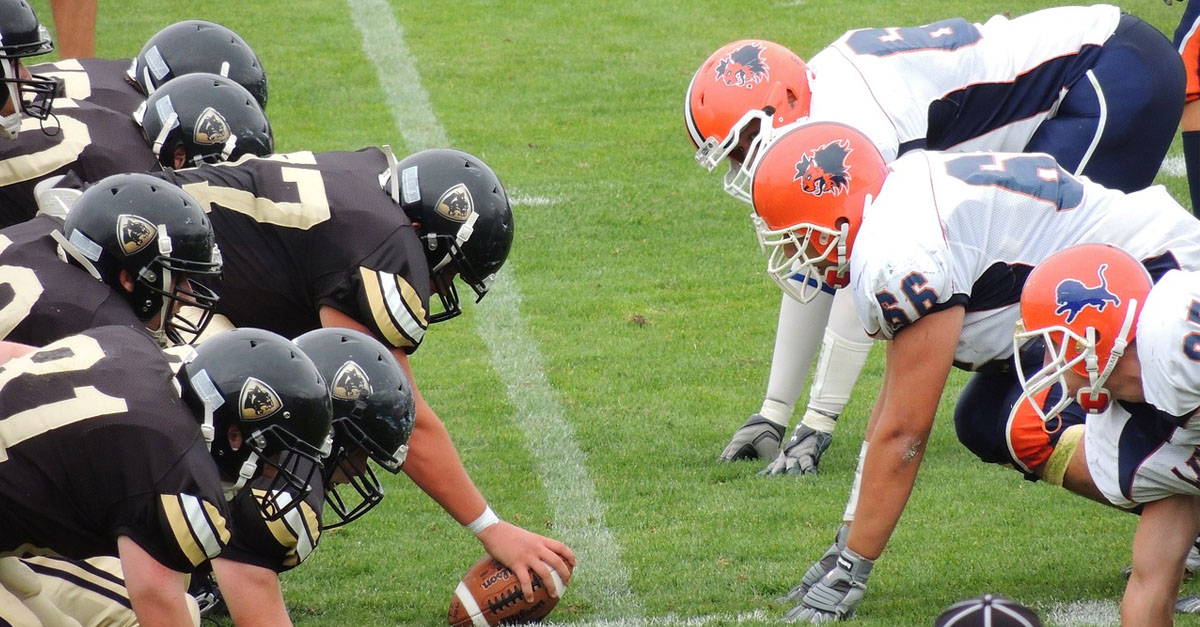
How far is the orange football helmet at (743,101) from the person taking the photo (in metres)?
4.12

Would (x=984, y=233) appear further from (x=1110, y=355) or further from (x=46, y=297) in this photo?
(x=46, y=297)

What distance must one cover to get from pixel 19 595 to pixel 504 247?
151 centimetres

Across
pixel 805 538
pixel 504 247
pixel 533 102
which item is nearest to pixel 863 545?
pixel 805 538

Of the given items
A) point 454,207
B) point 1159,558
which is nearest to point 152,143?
point 454,207

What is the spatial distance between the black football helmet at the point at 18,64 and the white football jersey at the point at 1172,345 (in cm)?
300

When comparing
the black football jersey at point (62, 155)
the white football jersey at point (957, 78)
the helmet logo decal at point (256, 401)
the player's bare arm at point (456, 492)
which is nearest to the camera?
the helmet logo decal at point (256, 401)

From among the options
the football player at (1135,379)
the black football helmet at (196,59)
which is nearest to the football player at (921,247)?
the football player at (1135,379)

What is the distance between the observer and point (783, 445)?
4.86 m

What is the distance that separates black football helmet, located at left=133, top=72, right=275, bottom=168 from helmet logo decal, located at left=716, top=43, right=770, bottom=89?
1413mm

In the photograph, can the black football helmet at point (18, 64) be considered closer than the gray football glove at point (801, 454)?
Yes

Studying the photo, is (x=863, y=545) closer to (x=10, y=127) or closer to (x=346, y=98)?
(x=10, y=127)

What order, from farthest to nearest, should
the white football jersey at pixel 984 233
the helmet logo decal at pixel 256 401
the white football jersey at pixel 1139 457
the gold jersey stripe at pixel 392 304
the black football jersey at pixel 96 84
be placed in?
the black football jersey at pixel 96 84 → the gold jersey stripe at pixel 392 304 → the white football jersey at pixel 984 233 → the white football jersey at pixel 1139 457 → the helmet logo decal at pixel 256 401

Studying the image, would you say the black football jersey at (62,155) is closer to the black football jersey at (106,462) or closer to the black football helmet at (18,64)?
the black football helmet at (18,64)

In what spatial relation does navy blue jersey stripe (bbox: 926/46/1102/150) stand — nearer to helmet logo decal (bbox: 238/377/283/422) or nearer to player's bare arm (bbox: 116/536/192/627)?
helmet logo decal (bbox: 238/377/283/422)
